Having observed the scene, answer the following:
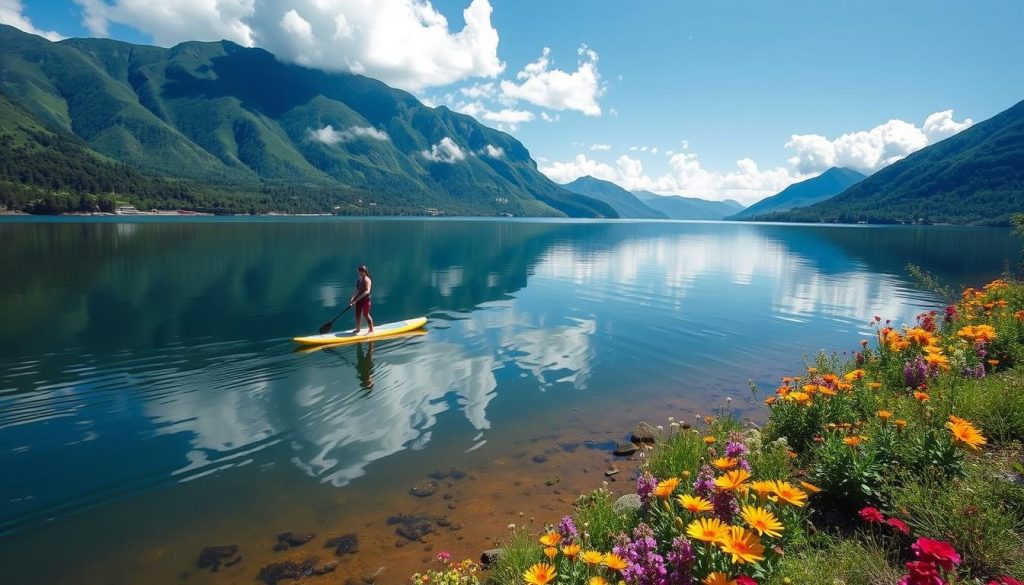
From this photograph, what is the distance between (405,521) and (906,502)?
25.5 feet

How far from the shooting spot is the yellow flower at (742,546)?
3.27m

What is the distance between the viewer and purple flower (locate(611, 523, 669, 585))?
3.89m

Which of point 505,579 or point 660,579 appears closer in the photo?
point 660,579

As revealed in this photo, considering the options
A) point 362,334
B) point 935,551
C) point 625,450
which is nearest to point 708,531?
point 935,551

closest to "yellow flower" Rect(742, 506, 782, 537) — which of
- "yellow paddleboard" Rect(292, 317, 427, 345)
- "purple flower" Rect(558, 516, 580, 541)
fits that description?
"purple flower" Rect(558, 516, 580, 541)

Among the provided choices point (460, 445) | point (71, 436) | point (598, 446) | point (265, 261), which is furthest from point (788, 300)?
point (265, 261)

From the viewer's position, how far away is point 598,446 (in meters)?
12.5

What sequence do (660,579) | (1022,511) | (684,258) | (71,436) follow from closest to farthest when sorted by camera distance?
1. (660,579)
2. (1022,511)
3. (71,436)
4. (684,258)

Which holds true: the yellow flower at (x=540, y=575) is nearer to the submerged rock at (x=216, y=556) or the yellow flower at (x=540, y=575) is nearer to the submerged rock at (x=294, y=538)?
the submerged rock at (x=294, y=538)

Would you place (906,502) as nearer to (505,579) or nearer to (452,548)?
(505,579)

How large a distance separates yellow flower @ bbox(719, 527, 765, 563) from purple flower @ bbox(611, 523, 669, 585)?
65 cm

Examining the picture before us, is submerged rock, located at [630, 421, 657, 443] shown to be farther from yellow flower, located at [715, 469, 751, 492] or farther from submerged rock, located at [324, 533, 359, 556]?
yellow flower, located at [715, 469, 751, 492]

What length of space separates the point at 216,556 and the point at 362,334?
46.0 feet

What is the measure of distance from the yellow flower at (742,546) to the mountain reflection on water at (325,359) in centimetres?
889
